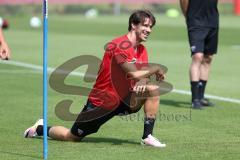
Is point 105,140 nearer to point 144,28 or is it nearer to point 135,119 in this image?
point 144,28

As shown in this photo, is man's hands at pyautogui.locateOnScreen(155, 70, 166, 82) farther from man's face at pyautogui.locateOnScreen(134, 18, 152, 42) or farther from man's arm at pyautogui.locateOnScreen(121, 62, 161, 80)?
man's face at pyautogui.locateOnScreen(134, 18, 152, 42)

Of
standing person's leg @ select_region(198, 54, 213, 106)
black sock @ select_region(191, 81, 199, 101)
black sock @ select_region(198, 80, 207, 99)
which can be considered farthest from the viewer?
standing person's leg @ select_region(198, 54, 213, 106)

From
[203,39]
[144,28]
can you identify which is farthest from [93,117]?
[203,39]

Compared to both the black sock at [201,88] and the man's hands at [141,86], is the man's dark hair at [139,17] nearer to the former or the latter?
the man's hands at [141,86]

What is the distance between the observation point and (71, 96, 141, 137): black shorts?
340 inches

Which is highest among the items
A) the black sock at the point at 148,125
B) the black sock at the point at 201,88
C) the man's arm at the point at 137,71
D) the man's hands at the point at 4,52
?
the man's hands at the point at 4,52

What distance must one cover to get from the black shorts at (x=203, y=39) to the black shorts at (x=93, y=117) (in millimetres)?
3645

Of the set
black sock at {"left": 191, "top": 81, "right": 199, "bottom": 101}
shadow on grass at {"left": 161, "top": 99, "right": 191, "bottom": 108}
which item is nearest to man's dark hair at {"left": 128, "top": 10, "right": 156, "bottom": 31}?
black sock at {"left": 191, "top": 81, "right": 199, "bottom": 101}

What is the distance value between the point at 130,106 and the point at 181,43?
17165 mm

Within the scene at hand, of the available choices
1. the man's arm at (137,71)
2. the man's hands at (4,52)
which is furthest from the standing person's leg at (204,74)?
the man's hands at (4,52)

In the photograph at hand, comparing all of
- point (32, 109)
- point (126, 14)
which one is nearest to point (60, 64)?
A: point (32, 109)

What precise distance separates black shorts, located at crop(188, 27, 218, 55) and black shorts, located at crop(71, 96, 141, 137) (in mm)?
3645

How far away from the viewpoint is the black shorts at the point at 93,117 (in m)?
8.63

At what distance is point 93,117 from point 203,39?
13.2 ft
